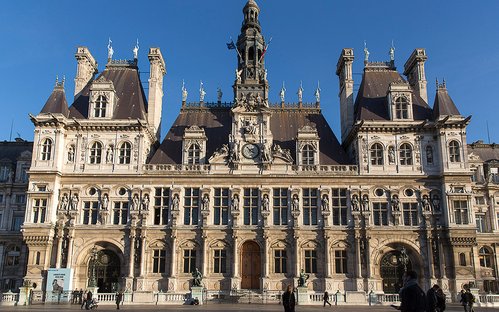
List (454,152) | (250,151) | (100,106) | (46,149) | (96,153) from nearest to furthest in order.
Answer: (454,152)
(46,149)
(96,153)
(250,151)
(100,106)

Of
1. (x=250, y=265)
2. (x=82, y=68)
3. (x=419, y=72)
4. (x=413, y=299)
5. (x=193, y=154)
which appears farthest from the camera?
(x=82, y=68)

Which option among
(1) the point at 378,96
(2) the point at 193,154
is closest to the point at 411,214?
(1) the point at 378,96

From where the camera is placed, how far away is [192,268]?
4753 cm

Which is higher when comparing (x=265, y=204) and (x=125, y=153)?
(x=125, y=153)

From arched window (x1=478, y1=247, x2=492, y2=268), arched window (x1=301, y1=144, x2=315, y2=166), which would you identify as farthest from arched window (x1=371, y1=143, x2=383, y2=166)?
arched window (x1=478, y1=247, x2=492, y2=268)

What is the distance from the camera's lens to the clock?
1984 inches

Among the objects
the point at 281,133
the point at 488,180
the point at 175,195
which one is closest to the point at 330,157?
the point at 281,133

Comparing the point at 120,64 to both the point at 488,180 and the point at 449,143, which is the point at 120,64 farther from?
the point at 488,180

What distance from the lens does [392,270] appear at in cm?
4772

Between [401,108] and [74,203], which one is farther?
[401,108]

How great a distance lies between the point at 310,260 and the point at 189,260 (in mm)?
11363

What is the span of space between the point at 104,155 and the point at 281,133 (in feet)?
60.2

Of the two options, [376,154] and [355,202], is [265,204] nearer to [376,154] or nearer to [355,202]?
[355,202]

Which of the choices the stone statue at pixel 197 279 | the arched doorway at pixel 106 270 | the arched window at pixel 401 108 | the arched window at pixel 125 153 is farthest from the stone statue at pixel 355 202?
the arched doorway at pixel 106 270
